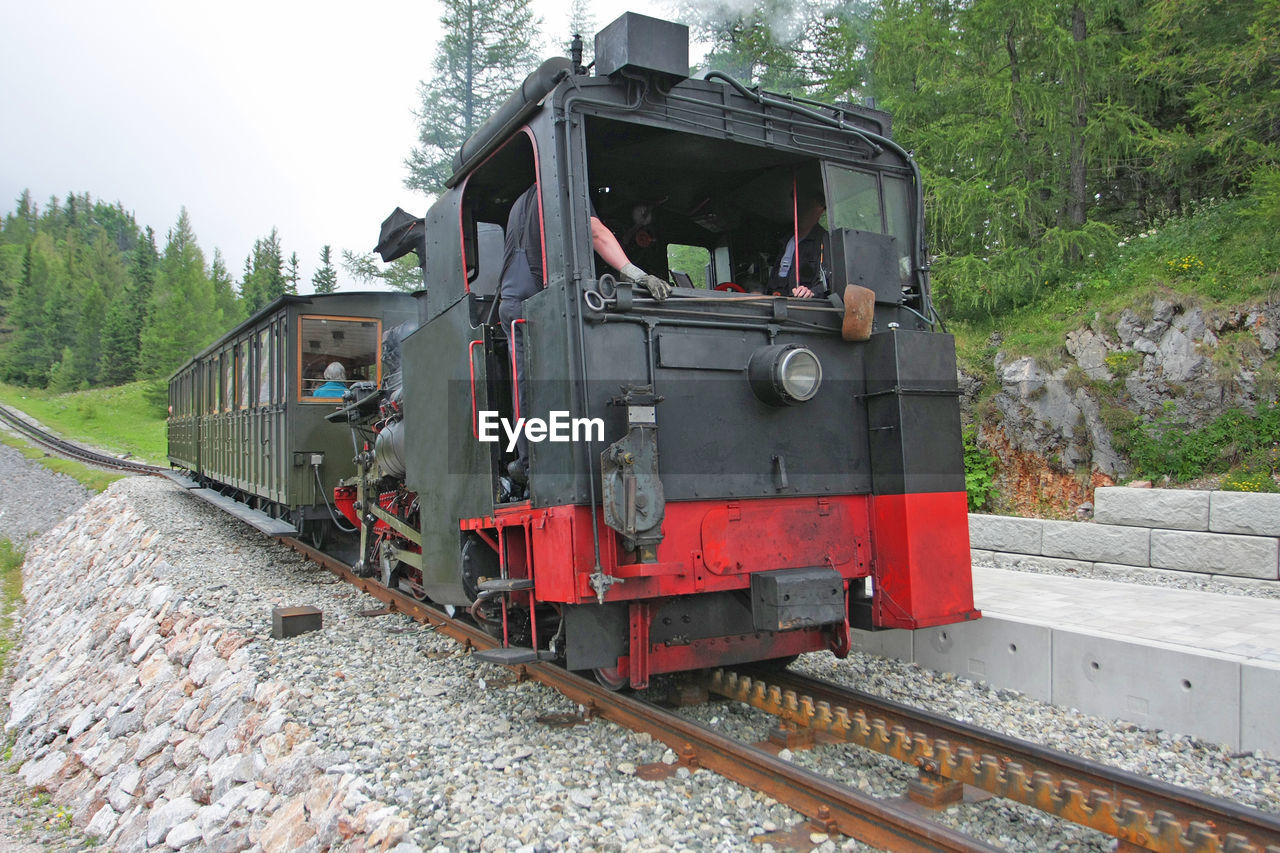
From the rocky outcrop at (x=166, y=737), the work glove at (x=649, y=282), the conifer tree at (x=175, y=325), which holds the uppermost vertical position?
the conifer tree at (x=175, y=325)

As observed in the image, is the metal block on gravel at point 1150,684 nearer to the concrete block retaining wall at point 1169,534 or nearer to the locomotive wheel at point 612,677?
the locomotive wheel at point 612,677

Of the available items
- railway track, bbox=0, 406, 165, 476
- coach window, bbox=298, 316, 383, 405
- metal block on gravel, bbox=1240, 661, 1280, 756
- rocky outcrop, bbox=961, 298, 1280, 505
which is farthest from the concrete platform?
railway track, bbox=0, 406, 165, 476

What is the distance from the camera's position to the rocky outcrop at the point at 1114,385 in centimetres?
891

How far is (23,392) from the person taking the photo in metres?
57.7

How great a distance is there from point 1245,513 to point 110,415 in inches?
1931

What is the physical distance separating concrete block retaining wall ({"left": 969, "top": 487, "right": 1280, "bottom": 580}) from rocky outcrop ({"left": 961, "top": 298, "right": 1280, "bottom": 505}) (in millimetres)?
1952

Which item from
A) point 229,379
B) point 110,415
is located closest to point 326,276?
point 110,415

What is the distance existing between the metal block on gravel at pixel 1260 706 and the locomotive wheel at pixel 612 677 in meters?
2.74

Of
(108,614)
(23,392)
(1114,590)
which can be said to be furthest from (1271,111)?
(23,392)

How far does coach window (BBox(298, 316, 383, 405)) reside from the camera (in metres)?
9.51

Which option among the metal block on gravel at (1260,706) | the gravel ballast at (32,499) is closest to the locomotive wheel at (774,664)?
the metal block on gravel at (1260,706)

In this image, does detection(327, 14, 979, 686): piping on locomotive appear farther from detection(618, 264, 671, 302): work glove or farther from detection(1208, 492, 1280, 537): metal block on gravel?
detection(1208, 492, 1280, 537): metal block on gravel

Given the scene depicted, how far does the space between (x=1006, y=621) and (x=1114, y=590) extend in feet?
6.63
